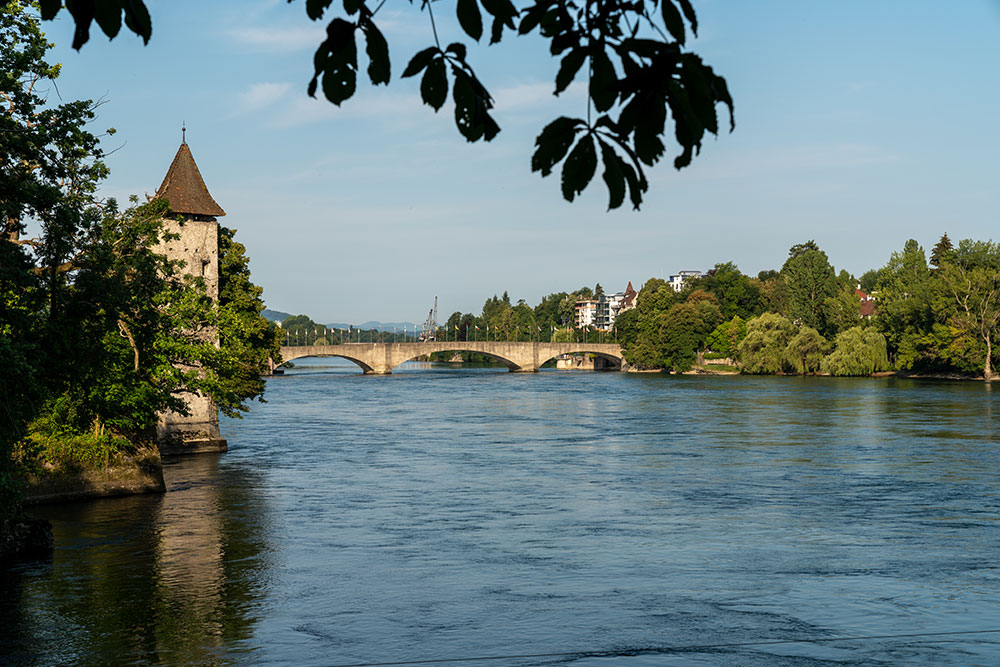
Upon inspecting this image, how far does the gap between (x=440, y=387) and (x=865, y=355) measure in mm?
37115

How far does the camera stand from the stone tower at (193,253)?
37.8 m

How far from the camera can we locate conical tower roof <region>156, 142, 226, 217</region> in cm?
3900

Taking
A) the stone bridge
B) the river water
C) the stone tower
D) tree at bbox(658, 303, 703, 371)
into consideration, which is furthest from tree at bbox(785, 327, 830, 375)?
the stone tower

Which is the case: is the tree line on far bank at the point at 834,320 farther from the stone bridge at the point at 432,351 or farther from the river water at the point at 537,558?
the river water at the point at 537,558

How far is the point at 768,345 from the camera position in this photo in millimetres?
100188

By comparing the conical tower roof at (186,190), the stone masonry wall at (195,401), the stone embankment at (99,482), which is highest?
the conical tower roof at (186,190)

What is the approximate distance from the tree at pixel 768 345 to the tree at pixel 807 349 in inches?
33.7

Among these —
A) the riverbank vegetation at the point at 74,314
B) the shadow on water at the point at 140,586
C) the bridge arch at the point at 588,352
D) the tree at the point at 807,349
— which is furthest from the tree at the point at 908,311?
the shadow on water at the point at 140,586

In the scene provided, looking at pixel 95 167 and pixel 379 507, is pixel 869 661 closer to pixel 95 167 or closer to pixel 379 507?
pixel 379 507

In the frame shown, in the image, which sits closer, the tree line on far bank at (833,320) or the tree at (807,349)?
the tree line on far bank at (833,320)

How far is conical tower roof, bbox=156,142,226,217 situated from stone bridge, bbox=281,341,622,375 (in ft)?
221

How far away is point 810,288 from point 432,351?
42.2 meters

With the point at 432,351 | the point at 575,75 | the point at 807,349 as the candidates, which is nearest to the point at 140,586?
the point at 575,75

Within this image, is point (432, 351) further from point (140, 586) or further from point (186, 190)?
point (140, 586)
